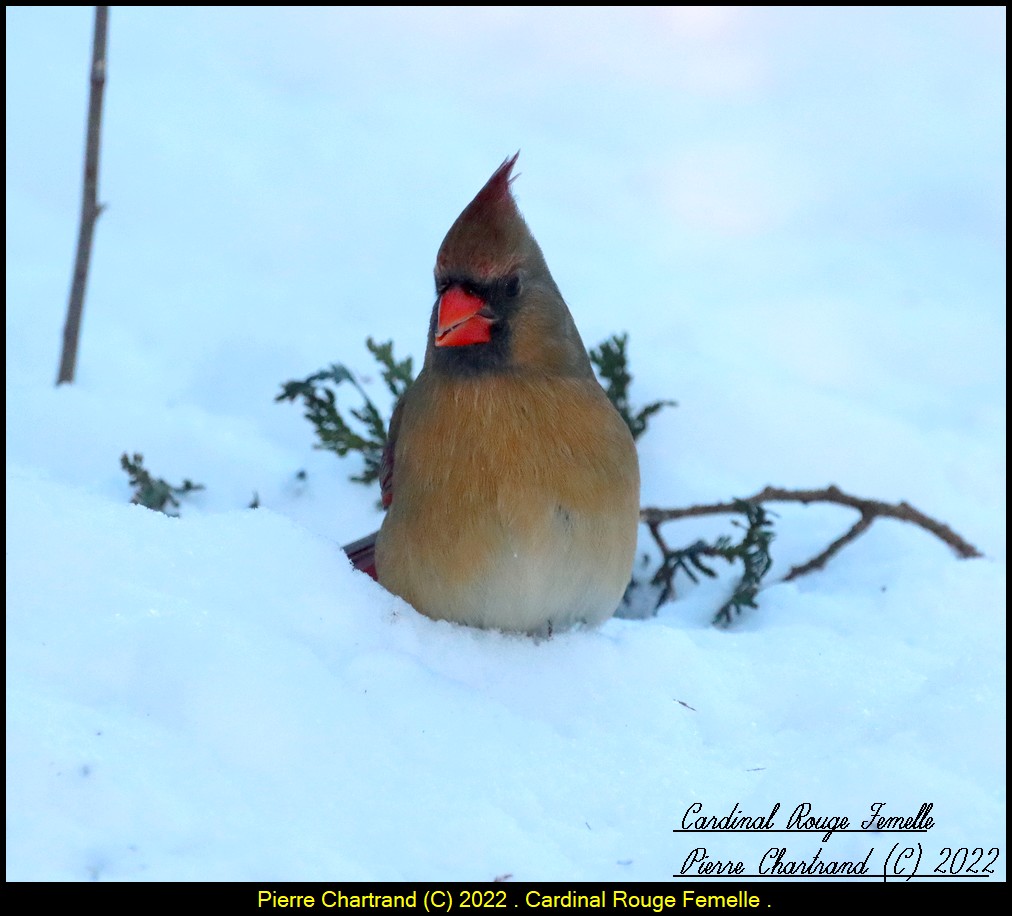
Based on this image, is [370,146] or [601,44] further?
[601,44]

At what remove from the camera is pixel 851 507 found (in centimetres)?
333

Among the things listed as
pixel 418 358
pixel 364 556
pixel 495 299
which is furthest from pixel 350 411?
pixel 495 299

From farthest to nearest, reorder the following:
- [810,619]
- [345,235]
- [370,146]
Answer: [370,146] < [345,235] < [810,619]

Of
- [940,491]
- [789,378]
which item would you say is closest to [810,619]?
[940,491]

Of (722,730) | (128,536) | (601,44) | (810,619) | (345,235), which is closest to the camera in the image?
(128,536)

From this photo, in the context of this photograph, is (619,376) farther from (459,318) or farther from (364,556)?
(459,318)

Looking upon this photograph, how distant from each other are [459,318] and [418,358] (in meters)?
1.65

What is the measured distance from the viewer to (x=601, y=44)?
18.8 feet

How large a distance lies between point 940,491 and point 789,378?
0.75 m

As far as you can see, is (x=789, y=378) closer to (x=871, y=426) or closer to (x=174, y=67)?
(x=871, y=426)

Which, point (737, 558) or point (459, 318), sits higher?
point (459, 318)

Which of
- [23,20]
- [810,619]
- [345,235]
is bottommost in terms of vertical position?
[810,619]

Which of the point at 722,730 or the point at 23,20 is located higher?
the point at 23,20

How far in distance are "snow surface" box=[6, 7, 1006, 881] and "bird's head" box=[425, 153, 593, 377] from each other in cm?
50
